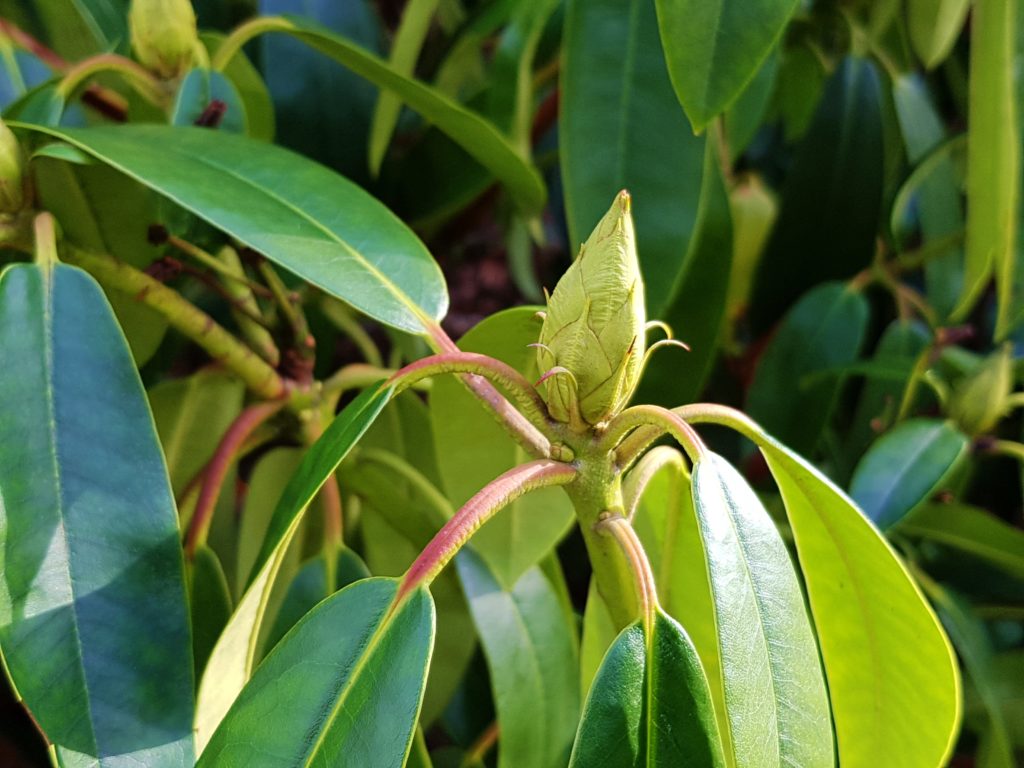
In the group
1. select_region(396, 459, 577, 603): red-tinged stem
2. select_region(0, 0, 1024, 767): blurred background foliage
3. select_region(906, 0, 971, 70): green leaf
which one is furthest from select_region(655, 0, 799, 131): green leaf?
select_region(906, 0, 971, 70): green leaf

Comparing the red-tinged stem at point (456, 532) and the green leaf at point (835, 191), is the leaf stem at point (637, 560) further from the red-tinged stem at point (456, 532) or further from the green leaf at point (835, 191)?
the green leaf at point (835, 191)

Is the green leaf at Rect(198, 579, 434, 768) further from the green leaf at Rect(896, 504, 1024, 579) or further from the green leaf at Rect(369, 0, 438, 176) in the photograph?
the green leaf at Rect(896, 504, 1024, 579)

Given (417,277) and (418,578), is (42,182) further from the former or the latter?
(418,578)

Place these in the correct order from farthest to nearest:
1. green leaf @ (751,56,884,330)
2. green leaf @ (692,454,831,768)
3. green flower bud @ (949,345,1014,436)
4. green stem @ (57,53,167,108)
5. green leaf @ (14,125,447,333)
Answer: green leaf @ (751,56,884,330)
green flower bud @ (949,345,1014,436)
green stem @ (57,53,167,108)
green leaf @ (14,125,447,333)
green leaf @ (692,454,831,768)

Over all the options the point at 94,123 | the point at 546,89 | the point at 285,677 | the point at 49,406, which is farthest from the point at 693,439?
the point at 546,89

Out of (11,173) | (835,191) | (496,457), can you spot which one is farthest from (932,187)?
(11,173)

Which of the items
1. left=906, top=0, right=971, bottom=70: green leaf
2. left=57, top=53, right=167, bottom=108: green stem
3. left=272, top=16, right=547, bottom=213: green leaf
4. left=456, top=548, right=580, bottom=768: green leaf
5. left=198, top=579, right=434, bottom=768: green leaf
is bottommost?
left=456, top=548, right=580, bottom=768: green leaf

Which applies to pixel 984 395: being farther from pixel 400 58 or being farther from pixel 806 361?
pixel 400 58
